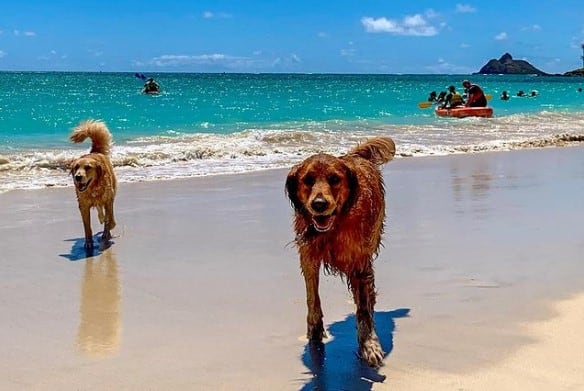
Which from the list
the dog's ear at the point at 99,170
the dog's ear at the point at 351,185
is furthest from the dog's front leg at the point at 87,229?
the dog's ear at the point at 351,185

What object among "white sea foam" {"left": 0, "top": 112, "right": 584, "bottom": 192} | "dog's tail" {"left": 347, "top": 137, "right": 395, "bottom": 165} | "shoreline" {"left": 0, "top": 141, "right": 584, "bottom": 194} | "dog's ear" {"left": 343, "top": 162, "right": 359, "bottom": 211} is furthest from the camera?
"white sea foam" {"left": 0, "top": 112, "right": 584, "bottom": 192}

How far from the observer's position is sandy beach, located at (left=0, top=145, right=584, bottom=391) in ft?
14.4

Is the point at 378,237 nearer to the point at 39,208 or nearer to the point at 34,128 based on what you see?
the point at 39,208

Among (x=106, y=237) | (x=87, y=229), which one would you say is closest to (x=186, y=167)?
(x=106, y=237)

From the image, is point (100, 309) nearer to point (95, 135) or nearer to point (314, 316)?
point (314, 316)

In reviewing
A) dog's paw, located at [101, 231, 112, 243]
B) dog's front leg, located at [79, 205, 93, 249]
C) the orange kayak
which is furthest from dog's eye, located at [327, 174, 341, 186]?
the orange kayak

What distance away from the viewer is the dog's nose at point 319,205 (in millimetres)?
4043

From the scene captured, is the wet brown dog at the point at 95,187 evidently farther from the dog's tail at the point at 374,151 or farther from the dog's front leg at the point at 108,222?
the dog's tail at the point at 374,151

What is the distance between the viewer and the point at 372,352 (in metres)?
4.45

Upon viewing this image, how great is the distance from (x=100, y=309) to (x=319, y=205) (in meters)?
2.36

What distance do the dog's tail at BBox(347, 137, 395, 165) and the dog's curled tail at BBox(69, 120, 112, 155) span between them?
14.8ft

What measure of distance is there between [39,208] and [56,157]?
680cm

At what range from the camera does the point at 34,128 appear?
2756cm

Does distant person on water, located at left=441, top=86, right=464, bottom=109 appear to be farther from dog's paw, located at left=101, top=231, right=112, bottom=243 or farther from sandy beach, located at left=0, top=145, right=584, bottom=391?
dog's paw, located at left=101, top=231, right=112, bottom=243
